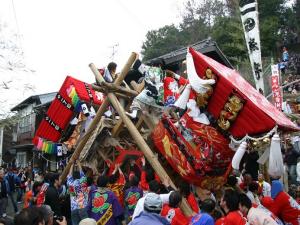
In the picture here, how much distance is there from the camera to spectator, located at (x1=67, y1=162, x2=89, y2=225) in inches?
319

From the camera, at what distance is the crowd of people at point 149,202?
4.45 metres

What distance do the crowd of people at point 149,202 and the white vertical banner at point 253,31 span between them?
375cm

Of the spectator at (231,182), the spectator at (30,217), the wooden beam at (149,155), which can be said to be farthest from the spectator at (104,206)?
the spectator at (30,217)

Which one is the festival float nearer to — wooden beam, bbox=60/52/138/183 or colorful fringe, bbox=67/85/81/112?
wooden beam, bbox=60/52/138/183

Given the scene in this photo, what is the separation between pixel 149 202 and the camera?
4.42 m

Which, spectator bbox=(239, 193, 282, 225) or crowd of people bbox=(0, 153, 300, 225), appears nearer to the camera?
crowd of people bbox=(0, 153, 300, 225)

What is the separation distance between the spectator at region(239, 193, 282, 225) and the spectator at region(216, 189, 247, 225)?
14cm

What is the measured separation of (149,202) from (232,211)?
125 cm

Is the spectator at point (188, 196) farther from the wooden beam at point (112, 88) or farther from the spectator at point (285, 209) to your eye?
the wooden beam at point (112, 88)

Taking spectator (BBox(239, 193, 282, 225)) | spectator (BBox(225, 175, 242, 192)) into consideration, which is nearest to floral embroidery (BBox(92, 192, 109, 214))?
spectator (BBox(225, 175, 242, 192))

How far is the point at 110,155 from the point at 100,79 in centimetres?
260

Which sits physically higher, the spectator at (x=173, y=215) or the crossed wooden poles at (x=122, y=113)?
the crossed wooden poles at (x=122, y=113)

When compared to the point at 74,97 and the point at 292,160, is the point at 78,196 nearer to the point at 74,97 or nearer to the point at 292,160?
the point at 74,97

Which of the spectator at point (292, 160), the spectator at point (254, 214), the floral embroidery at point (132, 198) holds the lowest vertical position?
the spectator at point (292, 160)
